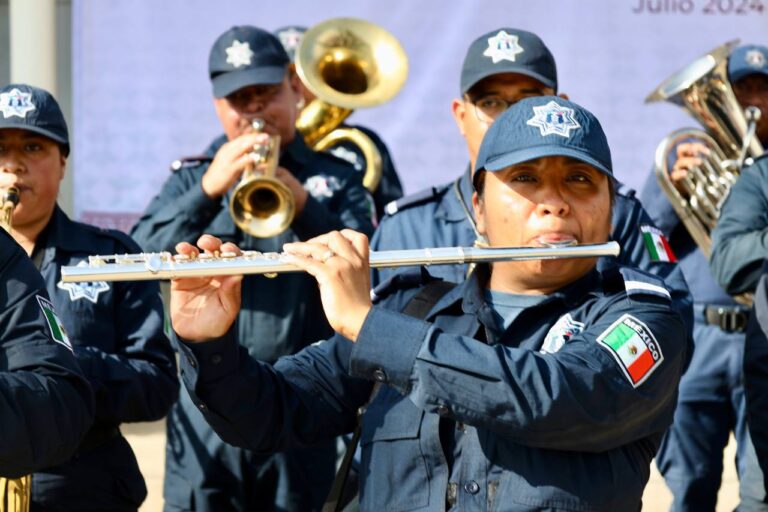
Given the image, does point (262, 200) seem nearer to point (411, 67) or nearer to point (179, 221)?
point (179, 221)

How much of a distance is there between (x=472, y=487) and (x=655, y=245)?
→ 168cm

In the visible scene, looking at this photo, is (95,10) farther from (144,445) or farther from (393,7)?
(144,445)

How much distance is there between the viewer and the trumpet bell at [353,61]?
21.3 ft

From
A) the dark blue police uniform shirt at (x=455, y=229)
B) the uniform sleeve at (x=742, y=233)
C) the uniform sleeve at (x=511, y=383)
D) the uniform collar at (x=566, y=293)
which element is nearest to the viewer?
the uniform sleeve at (x=511, y=383)

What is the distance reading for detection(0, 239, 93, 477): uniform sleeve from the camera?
326 cm

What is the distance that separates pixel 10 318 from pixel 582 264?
1.32 metres

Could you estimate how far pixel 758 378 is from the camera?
4.22 metres

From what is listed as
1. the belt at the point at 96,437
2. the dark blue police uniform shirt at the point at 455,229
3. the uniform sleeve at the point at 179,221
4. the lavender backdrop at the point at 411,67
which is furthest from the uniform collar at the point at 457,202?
the lavender backdrop at the point at 411,67

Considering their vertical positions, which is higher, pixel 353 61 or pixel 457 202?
pixel 353 61

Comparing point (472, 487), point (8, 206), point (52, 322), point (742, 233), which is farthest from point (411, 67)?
point (472, 487)

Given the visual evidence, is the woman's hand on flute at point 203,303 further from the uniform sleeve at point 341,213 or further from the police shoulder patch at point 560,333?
the uniform sleeve at point 341,213

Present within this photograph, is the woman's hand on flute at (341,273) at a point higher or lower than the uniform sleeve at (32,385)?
higher

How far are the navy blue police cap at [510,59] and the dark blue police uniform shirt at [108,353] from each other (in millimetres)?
1240

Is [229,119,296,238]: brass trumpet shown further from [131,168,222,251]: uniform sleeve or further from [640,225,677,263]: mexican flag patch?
[640,225,677,263]: mexican flag patch
